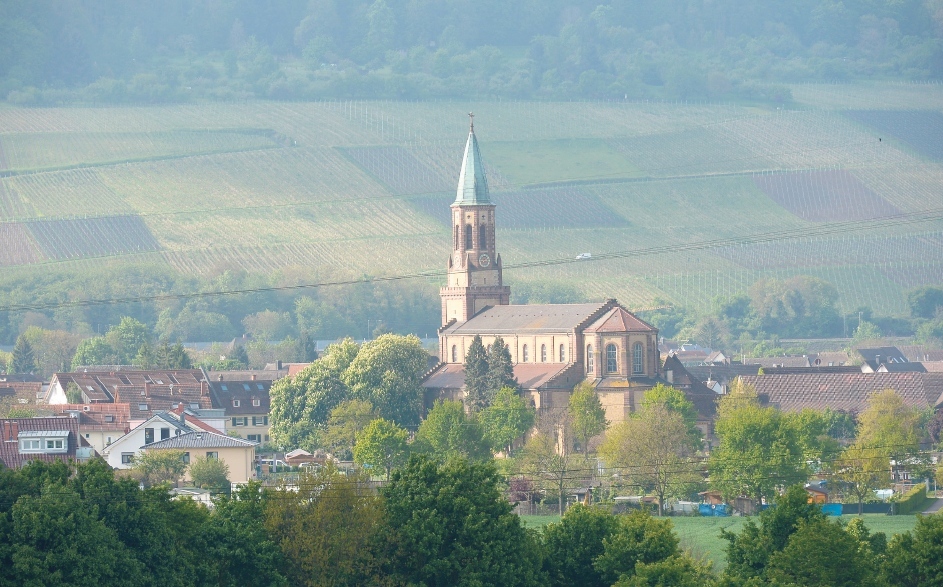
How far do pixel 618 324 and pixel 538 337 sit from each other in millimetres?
6905

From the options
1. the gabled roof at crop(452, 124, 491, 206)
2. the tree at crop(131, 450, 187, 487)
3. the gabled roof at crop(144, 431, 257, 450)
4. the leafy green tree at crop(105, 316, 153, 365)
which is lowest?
the tree at crop(131, 450, 187, 487)

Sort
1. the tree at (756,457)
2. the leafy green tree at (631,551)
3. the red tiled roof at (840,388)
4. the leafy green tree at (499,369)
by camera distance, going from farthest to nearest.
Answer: the red tiled roof at (840,388), the leafy green tree at (499,369), the tree at (756,457), the leafy green tree at (631,551)

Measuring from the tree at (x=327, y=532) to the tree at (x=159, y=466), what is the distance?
30.4 metres

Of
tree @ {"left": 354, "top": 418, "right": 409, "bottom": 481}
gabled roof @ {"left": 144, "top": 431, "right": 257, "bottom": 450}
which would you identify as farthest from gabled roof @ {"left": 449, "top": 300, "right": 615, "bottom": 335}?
gabled roof @ {"left": 144, "top": 431, "right": 257, "bottom": 450}

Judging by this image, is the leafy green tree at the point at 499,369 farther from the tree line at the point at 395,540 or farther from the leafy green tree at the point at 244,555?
the leafy green tree at the point at 244,555

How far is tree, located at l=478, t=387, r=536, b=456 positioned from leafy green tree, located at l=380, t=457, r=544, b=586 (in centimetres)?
5911

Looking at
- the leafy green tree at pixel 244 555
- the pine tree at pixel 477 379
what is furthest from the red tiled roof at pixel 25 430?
the pine tree at pixel 477 379

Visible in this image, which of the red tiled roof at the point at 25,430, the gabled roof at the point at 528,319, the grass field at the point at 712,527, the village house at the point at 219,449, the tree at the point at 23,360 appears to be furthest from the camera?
the tree at the point at 23,360

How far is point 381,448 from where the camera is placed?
342ft

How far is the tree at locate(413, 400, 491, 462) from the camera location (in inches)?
4306

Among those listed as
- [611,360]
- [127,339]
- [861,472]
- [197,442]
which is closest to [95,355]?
[127,339]

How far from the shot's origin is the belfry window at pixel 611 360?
433 ft

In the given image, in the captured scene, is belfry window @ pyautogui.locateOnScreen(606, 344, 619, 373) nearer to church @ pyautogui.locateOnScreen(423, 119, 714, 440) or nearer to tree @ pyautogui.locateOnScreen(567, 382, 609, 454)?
church @ pyautogui.locateOnScreen(423, 119, 714, 440)

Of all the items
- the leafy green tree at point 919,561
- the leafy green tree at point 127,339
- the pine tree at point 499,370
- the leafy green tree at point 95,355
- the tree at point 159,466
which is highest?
the leafy green tree at point 127,339
